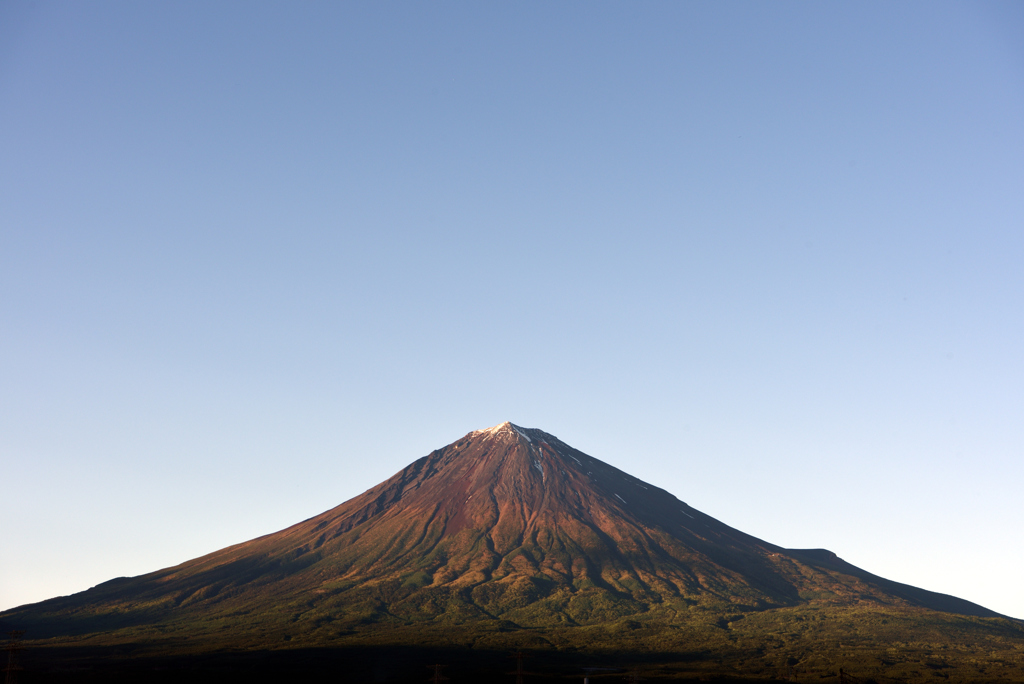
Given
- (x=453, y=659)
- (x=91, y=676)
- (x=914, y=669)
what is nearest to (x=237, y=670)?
(x=91, y=676)

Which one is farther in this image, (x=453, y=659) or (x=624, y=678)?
(x=453, y=659)

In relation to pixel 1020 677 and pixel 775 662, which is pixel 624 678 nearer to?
pixel 775 662

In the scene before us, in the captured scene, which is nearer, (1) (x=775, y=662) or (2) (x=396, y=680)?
(2) (x=396, y=680)

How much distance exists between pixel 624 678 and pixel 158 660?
103 m

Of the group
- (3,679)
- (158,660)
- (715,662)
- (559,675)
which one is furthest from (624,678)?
(3,679)

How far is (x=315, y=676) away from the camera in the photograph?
17325cm

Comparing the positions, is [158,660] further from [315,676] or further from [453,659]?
[453,659]

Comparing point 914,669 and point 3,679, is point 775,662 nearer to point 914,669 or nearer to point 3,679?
point 914,669

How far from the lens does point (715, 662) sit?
637 ft

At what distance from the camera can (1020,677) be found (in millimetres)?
181625

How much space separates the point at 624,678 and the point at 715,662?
3155 cm

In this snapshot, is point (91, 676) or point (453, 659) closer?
point (91, 676)

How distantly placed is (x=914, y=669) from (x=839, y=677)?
24388 millimetres

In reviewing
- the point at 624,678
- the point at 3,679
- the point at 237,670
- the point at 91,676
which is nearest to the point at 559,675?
the point at 624,678
